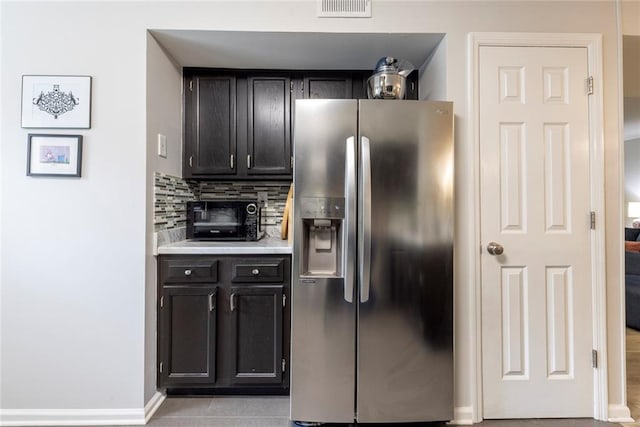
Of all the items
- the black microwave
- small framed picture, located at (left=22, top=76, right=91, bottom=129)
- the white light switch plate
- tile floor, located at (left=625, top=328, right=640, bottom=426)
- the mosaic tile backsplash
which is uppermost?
small framed picture, located at (left=22, top=76, right=91, bottom=129)

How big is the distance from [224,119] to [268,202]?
70 centimetres

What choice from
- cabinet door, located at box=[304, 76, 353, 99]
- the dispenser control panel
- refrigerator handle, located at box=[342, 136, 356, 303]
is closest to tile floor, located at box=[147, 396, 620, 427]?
refrigerator handle, located at box=[342, 136, 356, 303]

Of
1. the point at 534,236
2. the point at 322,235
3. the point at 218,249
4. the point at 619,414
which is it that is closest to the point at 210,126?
the point at 218,249

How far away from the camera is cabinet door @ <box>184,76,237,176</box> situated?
220 cm

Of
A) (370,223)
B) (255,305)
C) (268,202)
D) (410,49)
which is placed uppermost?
(410,49)

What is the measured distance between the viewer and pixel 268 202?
246 centimetres

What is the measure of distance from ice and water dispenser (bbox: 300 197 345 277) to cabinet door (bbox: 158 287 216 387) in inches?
25.6

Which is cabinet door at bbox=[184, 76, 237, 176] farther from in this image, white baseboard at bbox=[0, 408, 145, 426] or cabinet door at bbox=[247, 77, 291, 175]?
white baseboard at bbox=[0, 408, 145, 426]

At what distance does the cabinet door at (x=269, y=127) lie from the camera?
87.5 inches

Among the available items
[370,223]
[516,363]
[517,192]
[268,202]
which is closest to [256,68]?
[268,202]

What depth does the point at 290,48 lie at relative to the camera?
74.4 inches

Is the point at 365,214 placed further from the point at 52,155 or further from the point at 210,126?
the point at 52,155

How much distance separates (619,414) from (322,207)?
6.56 feet

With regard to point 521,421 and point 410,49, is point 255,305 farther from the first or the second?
point 410,49
